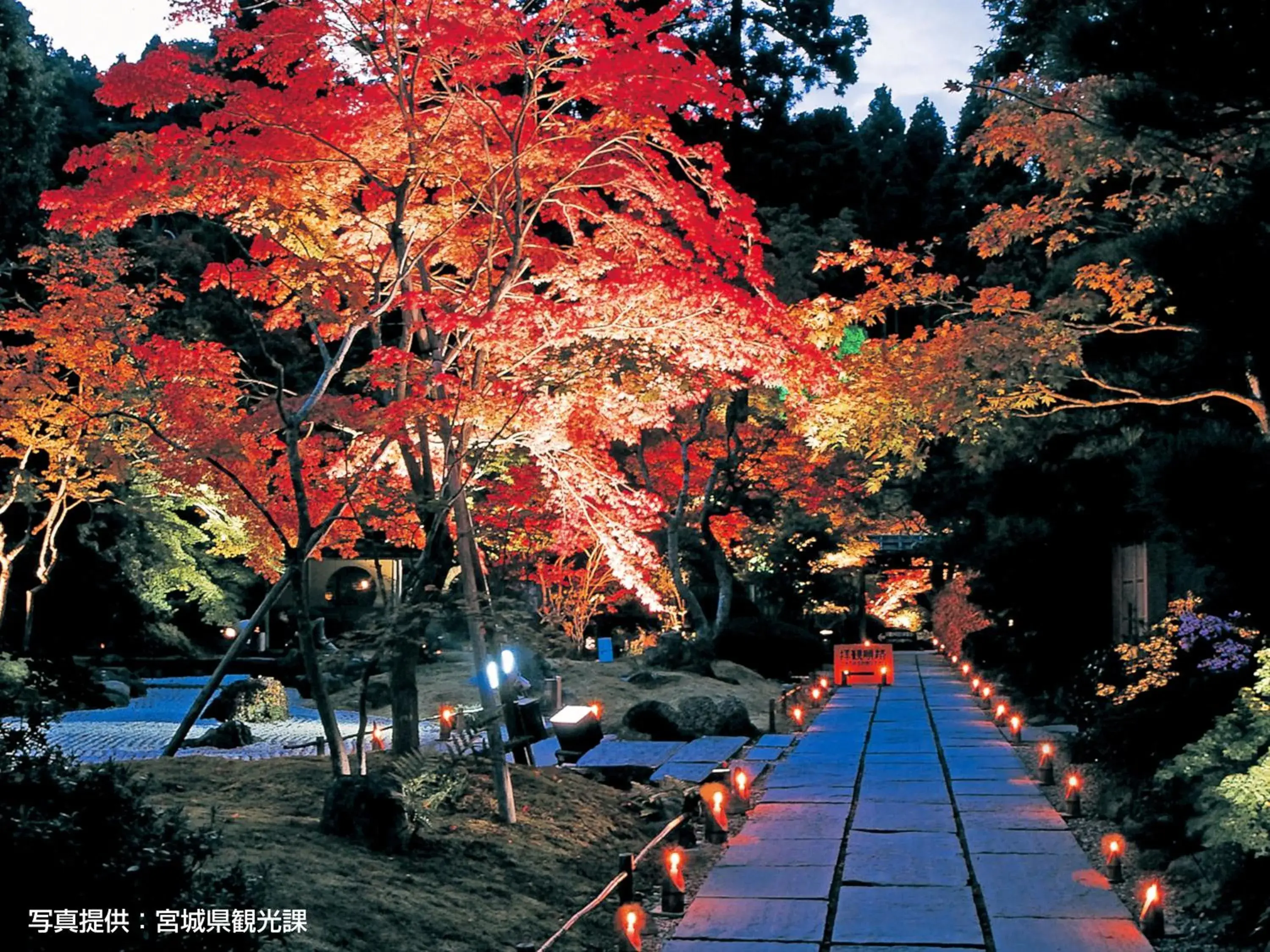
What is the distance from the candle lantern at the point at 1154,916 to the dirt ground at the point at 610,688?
10.6m

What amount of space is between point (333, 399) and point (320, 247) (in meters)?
1.78

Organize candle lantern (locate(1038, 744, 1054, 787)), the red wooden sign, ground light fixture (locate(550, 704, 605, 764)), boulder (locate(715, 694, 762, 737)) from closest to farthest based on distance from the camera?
candle lantern (locate(1038, 744, 1054, 787)) → ground light fixture (locate(550, 704, 605, 764)) → boulder (locate(715, 694, 762, 737)) → the red wooden sign

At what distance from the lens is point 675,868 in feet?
26.1

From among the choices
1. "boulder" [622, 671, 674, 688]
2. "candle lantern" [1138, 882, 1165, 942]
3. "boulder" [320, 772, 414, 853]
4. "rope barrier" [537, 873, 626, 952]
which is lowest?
"boulder" [622, 671, 674, 688]

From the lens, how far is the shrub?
3.97 meters

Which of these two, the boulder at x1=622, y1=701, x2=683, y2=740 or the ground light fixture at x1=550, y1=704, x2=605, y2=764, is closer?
the ground light fixture at x1=550, y1=704, x2=605, y2=764

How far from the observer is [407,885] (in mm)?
7344

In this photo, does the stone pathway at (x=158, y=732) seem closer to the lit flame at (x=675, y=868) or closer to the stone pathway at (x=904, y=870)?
the stone pathway at (x=904, y=870)

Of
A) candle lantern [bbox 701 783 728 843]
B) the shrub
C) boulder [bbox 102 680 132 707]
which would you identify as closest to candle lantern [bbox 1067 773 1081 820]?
candle lantern [bbox 701 783 728 843]

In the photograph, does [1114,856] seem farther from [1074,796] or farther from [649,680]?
[649,680]

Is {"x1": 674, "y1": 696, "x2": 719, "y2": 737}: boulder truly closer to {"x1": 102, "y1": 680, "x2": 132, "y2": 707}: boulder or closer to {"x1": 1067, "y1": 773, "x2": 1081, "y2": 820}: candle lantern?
{"x1": 1067, "y1": 773, "x2": 1081, "y2": 820}: candle lantern

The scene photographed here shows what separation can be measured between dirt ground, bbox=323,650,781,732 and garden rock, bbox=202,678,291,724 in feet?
4.99

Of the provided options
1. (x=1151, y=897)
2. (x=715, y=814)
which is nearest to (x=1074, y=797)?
(x=715, y=814)

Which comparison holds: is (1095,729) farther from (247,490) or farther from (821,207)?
(821,207)
